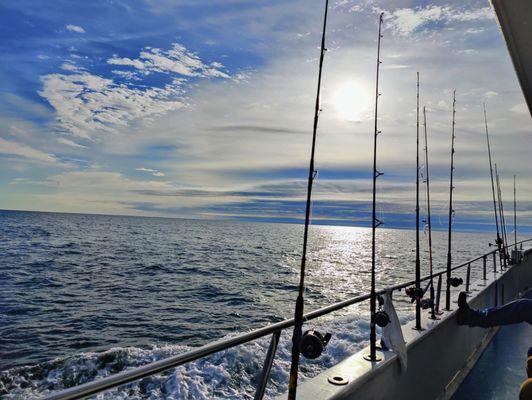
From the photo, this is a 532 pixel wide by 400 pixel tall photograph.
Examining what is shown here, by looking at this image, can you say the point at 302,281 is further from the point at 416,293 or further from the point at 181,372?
the point at 181,372

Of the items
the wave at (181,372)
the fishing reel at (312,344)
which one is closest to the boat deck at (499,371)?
the fishing reel at (312,344)

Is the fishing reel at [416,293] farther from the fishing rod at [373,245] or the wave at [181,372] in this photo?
the wave at [181,372]

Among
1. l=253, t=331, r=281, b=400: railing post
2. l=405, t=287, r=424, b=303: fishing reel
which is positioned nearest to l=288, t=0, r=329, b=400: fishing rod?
l=253, t=331, r=281, b=400: railing post

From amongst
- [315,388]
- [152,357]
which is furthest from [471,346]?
[152,357]

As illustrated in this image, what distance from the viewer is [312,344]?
2.33 meters

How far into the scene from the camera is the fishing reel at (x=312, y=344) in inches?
90.7

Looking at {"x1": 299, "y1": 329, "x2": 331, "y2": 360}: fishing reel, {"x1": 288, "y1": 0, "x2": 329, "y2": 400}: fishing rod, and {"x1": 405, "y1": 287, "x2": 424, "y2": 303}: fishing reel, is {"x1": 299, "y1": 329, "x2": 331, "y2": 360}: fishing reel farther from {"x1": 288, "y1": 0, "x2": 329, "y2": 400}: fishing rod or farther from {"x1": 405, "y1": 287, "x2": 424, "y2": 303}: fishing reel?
{"x1": 405, "y1": 287, "x2": 424, "y2": 303}: fishing reel

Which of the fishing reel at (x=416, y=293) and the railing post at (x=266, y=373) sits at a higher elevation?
the fishing reel at (x=416, y=293)

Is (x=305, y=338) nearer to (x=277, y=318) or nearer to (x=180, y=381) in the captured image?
(x=180, y=381)

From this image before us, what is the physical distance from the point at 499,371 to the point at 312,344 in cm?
390

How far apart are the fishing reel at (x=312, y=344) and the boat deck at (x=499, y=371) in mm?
2718

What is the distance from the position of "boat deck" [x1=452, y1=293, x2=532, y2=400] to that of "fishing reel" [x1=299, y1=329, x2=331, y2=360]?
2718 mm

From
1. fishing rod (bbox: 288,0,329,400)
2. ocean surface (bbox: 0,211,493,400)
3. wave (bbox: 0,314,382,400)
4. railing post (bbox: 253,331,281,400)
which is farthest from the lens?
ocean surface (bbox: 0,211,493,400)

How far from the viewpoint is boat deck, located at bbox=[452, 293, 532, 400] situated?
4113 millimetres
